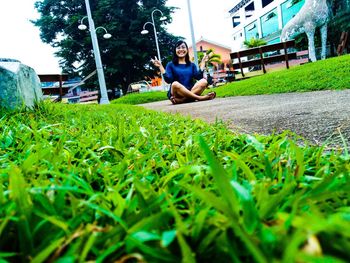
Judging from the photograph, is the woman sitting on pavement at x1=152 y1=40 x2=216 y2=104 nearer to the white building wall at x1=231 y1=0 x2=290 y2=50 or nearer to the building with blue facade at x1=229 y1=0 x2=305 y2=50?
the building with blue facade at x1=229 y1=0 x2=305 y2=50

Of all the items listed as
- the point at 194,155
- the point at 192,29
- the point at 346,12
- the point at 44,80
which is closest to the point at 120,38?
the point at 192,29

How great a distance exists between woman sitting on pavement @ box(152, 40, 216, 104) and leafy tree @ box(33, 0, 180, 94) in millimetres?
20234

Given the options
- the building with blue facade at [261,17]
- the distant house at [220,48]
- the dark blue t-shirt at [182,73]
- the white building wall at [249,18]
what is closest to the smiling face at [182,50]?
the dark blue t-shirt at [182,73]

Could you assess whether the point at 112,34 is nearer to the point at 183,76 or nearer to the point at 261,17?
the point at 261,17

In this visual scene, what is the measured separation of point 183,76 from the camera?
6992 mm

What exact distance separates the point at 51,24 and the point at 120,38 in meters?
6.60

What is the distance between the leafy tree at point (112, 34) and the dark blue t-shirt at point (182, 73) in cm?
2026

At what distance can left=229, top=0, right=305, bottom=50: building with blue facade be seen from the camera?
31000mm

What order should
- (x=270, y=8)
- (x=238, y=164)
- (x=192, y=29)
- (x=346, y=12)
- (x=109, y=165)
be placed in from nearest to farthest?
(x=238, y=164)
(x=109, y=165)
(x=192, y=29)
(x=346, y=12)
(x=270, y=8)

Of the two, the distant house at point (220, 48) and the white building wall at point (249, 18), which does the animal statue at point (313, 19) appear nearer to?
the white building wall at point (249, 18)

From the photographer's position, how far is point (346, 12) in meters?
18.9

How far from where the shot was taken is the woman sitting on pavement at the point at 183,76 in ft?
21.3

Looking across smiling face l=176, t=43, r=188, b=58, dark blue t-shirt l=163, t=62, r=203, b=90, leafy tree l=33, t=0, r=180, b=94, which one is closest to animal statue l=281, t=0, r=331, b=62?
dark blue t-shirt l=163, t=62, r=203, b=90

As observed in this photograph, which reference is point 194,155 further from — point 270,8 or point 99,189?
point 270,8
